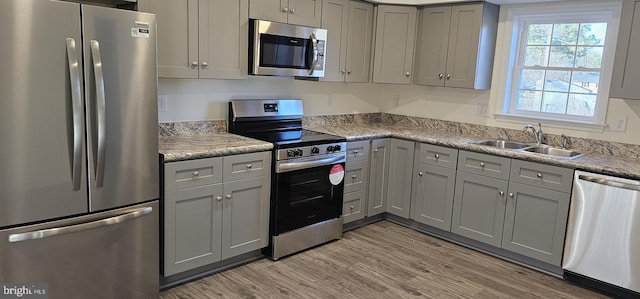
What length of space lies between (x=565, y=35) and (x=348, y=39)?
5.96 ft

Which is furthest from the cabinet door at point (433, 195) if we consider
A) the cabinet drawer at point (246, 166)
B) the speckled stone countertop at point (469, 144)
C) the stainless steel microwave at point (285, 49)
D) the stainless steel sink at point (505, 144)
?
the cabinet drawer at point (246, 166)

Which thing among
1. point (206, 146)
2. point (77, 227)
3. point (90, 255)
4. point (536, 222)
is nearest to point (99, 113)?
point (77, 227)

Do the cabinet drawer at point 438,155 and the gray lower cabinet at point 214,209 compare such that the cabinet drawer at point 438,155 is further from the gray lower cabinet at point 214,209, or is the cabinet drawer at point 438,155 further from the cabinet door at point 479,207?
the gray lower cabinet at point 214,209

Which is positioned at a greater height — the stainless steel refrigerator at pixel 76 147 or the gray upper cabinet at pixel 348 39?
the gray upper cabinet at pixel 348 39

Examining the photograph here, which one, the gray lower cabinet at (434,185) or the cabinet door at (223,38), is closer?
the cabinet door at (223,38)

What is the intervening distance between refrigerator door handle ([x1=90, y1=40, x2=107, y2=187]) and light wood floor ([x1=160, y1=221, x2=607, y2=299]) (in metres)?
0.97

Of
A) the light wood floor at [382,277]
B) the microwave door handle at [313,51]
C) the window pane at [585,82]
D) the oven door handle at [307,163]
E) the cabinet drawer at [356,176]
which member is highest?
the microwave door handle at [313,51]

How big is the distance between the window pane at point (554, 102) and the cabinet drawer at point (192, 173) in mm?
2828

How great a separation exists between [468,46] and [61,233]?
133 inches

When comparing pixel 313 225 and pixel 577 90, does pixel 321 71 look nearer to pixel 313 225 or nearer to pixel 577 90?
pixel 313 225

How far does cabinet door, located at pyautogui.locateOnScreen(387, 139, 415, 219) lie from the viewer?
4.15 m

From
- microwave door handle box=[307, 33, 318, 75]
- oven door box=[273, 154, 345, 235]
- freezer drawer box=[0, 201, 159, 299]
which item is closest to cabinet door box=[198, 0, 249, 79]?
microwave door handle box=[307, 33, 318, 75]

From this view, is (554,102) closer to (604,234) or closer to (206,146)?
(604,234)

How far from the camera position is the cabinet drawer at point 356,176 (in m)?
3.95
